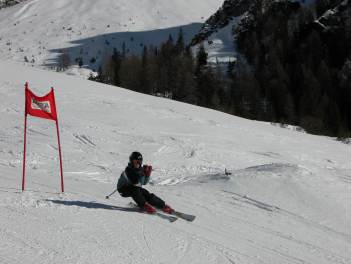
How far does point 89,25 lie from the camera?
16438 cm

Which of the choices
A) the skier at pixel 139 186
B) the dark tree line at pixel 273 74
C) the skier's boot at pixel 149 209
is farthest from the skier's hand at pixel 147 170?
the dark tree line at pixel 273 74

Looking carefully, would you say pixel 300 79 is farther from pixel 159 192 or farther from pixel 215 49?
pixel 159 192

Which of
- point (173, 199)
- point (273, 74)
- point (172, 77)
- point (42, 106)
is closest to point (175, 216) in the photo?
point (173, 199)

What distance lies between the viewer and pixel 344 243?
7.61 m

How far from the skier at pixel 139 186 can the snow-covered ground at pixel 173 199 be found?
332mm

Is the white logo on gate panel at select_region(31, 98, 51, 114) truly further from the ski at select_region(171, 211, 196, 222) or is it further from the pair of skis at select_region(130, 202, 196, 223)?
the ski at select_region(171, 211, 196, 222)

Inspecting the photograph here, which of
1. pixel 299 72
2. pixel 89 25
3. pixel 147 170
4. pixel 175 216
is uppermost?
pixel 89 25

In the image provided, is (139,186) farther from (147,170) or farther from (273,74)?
(273,74)

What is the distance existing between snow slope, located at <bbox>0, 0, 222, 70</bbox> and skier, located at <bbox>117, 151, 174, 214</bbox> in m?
127

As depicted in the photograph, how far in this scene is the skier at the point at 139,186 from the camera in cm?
834

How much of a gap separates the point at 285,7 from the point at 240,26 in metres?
9.61

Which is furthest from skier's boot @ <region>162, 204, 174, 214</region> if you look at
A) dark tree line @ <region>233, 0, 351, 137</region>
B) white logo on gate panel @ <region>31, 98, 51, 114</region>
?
dark tree line @ <region>233, 0, 351, 137</region>

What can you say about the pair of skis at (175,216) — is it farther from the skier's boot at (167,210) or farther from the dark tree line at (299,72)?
the dark tree line at (299,72)

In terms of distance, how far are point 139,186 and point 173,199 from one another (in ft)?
4.98
